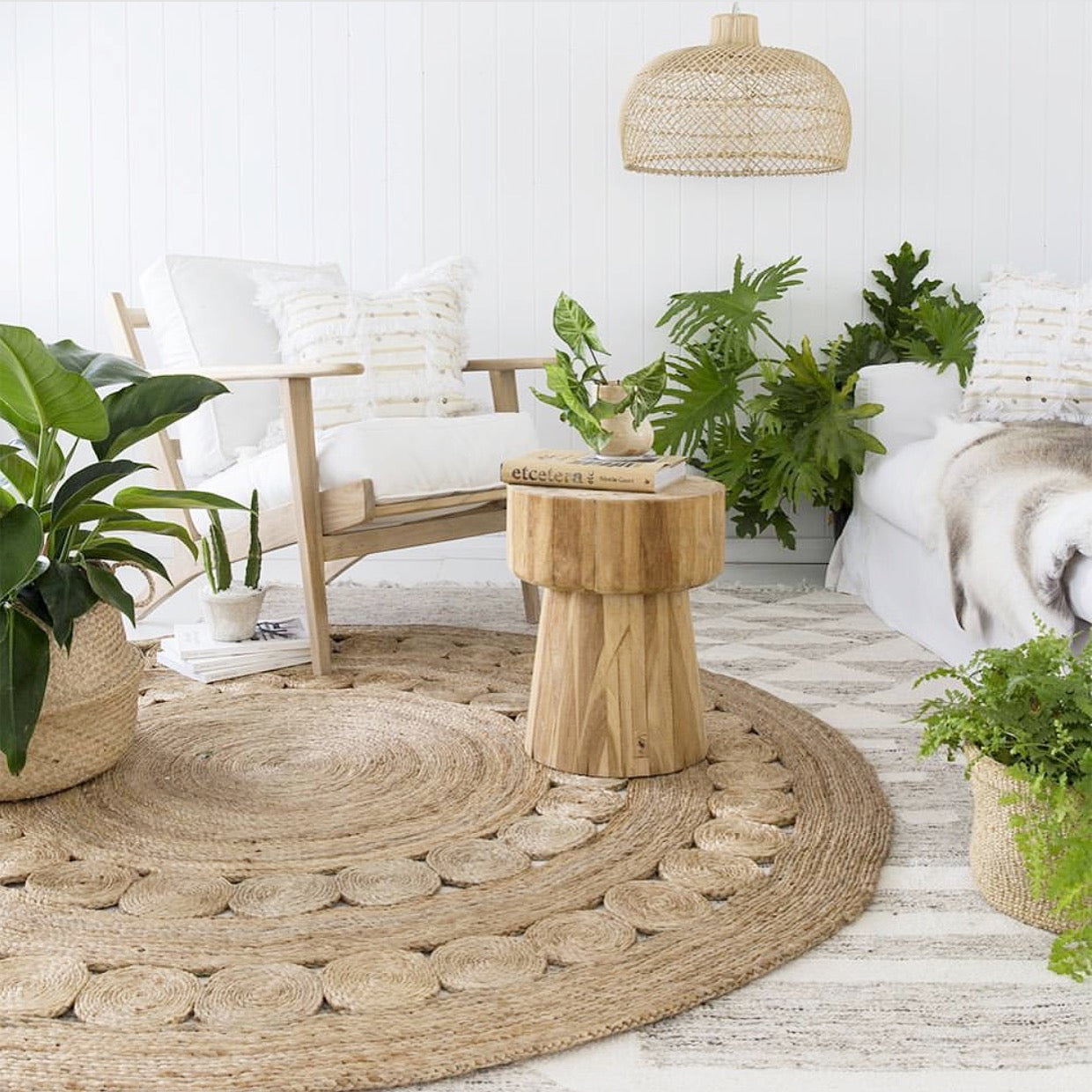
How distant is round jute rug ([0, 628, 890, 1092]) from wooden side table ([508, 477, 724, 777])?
7 cm

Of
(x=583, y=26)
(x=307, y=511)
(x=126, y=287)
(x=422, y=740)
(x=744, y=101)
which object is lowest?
(x=422, y=740)

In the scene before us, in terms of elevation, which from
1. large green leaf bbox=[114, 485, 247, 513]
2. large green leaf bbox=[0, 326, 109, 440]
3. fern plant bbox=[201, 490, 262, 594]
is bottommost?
fern plant bbox=[201, 490, 262, 594]

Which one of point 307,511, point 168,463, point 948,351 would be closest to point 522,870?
point 307,511

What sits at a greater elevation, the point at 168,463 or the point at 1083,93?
the point at 1083,93

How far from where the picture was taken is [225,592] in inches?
107

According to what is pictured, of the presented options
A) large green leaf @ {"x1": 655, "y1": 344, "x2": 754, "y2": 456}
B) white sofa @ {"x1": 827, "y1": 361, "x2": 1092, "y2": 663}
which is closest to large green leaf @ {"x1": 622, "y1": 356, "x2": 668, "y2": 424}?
white sofa @ {"x1": 827, "y1": 361, "x2": 1092, "y2": 663}

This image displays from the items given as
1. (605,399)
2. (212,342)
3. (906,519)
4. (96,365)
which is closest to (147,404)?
(96,365)

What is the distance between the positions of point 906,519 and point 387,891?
1.78 m

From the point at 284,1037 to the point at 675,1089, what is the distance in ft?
1.29

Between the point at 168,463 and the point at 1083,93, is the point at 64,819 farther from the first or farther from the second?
the point at 1083,93

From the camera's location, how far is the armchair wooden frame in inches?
102

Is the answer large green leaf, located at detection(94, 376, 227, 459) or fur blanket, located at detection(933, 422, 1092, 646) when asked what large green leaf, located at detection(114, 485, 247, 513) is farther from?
fur blanket, located at detection(933, 422, 1092, 646)

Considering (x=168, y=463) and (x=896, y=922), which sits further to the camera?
(x=168, y=463)

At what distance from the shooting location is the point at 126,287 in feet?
13.2
